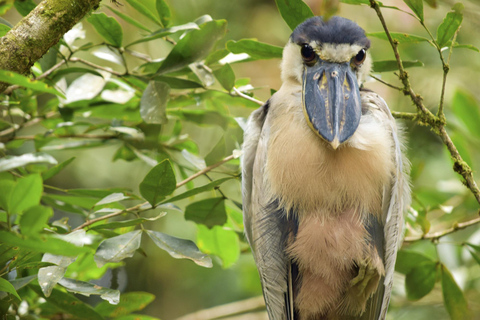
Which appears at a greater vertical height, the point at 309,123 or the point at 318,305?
the point at 309,123

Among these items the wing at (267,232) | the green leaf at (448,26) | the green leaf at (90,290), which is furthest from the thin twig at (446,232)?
the green leaf at (90,290)

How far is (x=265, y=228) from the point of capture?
68.5 inches

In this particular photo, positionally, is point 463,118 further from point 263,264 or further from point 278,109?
point 263,264

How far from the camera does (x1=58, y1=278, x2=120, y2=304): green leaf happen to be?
1231 mm

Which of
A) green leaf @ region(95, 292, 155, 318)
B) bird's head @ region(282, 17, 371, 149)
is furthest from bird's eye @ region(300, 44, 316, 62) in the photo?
green leaf @ region(95, 292, 155, 318)

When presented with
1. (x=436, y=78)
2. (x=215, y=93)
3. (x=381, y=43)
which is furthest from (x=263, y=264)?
(x=381, y=43)

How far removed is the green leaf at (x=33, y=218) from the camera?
0.86 metres

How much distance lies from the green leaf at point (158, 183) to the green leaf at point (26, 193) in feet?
1.50

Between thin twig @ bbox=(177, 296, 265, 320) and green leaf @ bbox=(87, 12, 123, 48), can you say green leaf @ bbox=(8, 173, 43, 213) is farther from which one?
thin twig @ bbox=(177, 296, 265, 320)

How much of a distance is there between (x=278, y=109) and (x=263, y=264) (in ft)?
1.87

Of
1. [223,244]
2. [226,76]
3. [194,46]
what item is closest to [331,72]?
[226,76]

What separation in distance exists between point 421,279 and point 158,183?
108cm

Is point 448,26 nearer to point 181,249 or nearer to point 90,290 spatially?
point 181,249

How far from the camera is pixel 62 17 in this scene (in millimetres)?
1285
